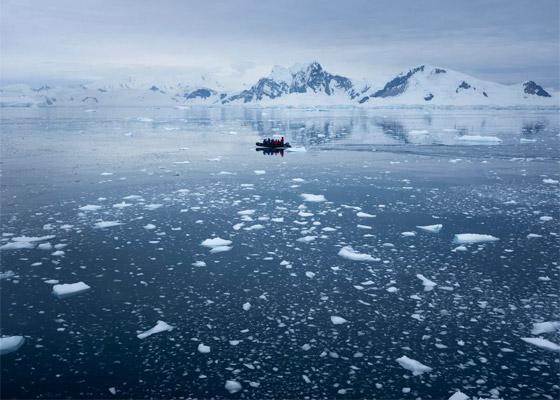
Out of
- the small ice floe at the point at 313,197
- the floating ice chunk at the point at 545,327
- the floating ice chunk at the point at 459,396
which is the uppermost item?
the small ice floe at the point at 313,197

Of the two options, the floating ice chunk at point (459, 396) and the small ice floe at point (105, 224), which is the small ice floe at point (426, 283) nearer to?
the floating ice chunk at point (459, 396)

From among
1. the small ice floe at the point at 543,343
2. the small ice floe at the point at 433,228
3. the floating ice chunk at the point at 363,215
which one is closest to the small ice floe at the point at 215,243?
the floating ice chunk at the point at 363,215

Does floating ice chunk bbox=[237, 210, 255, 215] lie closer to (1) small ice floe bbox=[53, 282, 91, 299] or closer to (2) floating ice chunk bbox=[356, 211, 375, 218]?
(2) floating ice chunk bbox=[356, 211, 375, 218]

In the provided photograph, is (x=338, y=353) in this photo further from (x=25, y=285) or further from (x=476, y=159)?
(x=476, y=159)

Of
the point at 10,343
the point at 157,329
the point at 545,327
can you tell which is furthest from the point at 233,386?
the point at 545,327

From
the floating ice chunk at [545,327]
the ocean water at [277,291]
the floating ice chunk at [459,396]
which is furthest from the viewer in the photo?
the floating ice chunk at [545,327]

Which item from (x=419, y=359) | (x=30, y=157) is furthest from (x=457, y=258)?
(x=30, y=157)
